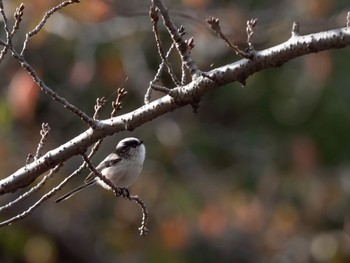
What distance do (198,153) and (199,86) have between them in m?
8.24

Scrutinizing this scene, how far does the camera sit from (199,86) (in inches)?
133

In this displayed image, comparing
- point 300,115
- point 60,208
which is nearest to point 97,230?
point 60,208

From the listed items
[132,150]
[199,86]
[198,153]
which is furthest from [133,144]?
[198,153]

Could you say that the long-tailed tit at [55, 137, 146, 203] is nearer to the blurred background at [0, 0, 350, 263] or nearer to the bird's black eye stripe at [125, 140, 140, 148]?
the bird's black eye stripe at [125, 140, 140, 148]

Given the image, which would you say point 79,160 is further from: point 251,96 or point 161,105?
point 161,105

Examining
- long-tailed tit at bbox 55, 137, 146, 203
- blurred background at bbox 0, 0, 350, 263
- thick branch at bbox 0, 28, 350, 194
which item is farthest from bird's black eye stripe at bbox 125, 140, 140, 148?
blurred background at bbox 0, 0, 350, 263

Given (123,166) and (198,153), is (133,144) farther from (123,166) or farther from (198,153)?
(198,153)

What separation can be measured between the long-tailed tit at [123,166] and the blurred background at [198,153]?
4005mm

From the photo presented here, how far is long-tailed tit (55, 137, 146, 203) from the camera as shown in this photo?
5.38 meters

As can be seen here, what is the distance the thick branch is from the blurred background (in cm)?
626

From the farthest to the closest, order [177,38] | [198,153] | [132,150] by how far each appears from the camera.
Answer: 1. [198,153]
2. [132,150]
3. [177,38]

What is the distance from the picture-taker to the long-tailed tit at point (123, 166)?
212 inches

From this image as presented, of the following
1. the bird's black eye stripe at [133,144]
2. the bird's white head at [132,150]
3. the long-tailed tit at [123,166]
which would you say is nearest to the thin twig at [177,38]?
the long-tailed tit at [123,166]

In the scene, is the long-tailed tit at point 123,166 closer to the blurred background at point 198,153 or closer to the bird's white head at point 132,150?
the bird's white head at point 132,150
